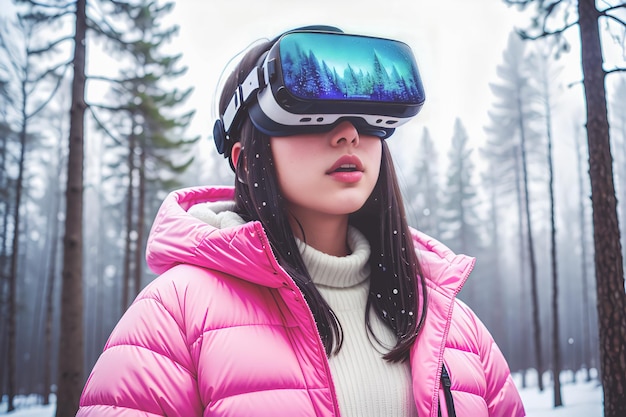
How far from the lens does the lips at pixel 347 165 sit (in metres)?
0.80

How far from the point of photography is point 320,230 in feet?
2.94

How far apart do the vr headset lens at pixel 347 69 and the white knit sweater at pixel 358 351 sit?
0.33m

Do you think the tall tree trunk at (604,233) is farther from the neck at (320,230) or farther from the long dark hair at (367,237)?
the neck at (320,230)

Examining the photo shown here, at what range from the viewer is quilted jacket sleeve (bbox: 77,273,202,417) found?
0.62 metres

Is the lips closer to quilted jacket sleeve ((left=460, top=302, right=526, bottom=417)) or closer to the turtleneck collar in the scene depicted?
the turtleneck collar

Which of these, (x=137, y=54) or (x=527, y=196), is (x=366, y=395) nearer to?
(x=527, y=196)

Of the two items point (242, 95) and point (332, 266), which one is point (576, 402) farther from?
point (242, 95)

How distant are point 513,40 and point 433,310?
302 cm

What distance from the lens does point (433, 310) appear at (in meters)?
0.87

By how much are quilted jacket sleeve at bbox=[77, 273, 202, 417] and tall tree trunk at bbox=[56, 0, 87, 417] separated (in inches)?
97.3

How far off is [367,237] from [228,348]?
1.54ft

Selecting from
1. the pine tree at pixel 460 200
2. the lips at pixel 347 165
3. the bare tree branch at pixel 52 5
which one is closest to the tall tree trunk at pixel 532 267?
the pine tree at pixel 460 200

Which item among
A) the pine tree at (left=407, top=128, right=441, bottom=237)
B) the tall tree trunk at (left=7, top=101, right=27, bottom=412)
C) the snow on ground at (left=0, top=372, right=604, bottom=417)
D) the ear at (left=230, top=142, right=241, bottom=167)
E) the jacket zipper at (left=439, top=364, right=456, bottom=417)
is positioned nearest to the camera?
the jacket zipper at (left=439, top=364, right=456, bottom=417)

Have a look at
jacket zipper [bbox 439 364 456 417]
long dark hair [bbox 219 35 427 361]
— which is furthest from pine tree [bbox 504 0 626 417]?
jacket zipper [bbox 439 364 456 417]
